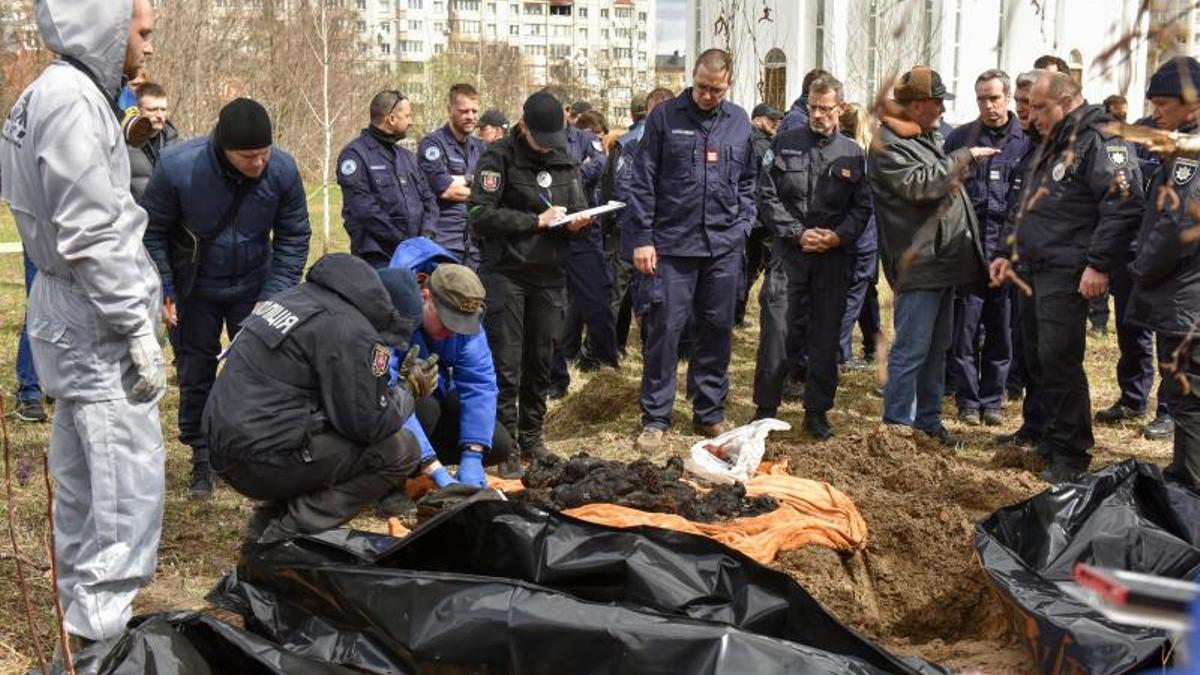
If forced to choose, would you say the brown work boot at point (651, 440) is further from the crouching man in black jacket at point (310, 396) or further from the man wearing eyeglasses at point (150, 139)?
the man wearing eyeglasses at point (150, 139)

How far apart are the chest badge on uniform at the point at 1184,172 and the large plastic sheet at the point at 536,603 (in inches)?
107

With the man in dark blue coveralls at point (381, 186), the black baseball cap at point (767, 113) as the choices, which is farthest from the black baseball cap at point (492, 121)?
the man in dark blue coveralls at point (381, 186)

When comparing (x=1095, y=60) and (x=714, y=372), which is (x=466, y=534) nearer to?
(x=1095, y=60)

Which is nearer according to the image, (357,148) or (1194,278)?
(1194,278)

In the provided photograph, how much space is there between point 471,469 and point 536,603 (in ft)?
6.88

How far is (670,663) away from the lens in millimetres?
2896

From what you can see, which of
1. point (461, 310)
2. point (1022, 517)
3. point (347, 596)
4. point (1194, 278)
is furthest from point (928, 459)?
point (347, 596)

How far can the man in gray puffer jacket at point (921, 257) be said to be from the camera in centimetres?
622

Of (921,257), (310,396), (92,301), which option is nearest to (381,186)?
(921,257)

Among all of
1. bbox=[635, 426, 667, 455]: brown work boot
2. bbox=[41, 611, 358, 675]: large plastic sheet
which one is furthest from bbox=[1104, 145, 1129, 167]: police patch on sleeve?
bbox=[41, 611, 358, 675]: large plastic sheet

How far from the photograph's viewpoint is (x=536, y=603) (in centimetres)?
303

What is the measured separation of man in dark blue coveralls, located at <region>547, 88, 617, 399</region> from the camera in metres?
8.12

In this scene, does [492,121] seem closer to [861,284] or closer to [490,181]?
[861,284]

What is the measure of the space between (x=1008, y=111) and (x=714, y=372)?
2.24m
